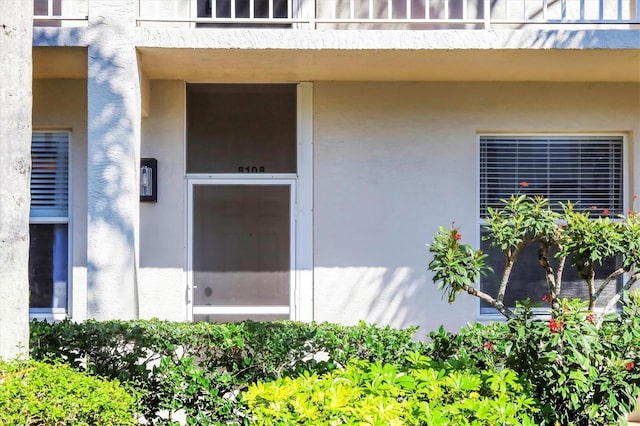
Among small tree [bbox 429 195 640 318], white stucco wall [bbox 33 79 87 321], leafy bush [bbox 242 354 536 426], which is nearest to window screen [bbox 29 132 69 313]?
white stucco wall [bbox 33 79 87 321]

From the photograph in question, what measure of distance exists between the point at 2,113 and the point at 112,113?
64.5 inches

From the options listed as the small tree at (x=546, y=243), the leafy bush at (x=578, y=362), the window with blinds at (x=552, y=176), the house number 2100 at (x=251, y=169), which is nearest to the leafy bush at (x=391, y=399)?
the leafy bush at (x=578, y=362)

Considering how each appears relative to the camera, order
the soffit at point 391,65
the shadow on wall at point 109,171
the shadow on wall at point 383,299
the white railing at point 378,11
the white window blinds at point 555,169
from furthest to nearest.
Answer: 1. the white window blinds at point 555,169
2. the shadow on wall at point 383,299
3. the white railing at point 378,11
4. the soffit at point 391,65
5. the shadow on wall at point 109,171

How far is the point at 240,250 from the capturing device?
22.1 feet

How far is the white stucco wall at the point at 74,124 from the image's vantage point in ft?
21.5

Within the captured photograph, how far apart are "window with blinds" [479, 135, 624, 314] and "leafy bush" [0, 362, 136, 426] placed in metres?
4.21

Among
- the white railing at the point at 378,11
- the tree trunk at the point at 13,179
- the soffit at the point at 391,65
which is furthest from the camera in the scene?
the white railing at the point at 378,11

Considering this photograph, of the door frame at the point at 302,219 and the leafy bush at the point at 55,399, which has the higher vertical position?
the door frame at the point at 302,219

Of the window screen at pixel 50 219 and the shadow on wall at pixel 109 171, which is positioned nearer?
the shadow on wall at pixel 109 171

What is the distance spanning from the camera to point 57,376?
151 inches

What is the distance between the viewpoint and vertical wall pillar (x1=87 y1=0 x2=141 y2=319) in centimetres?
559

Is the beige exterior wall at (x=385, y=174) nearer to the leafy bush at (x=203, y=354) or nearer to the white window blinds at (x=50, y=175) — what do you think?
the white window blinds at (x=50, y=175)

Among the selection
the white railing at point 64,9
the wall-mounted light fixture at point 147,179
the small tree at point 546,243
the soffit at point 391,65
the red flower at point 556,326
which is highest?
the white railing at point 64,9

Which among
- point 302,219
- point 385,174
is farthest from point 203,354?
point 385,174
